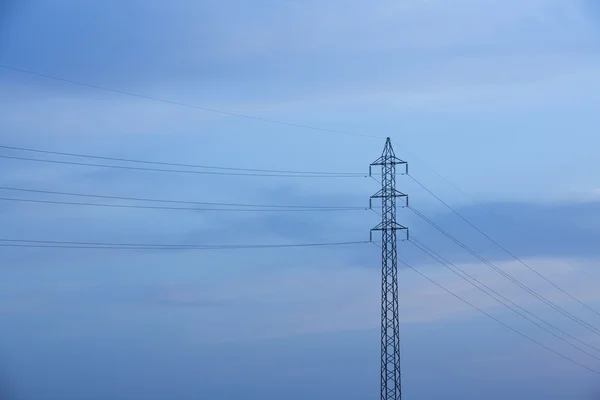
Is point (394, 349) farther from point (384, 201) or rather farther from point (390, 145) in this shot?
point (390, 145)

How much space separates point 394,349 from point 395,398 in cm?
345

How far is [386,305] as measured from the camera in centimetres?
7019

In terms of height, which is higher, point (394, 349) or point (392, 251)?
point (392, 251)

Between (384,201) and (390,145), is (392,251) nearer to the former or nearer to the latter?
(384,201)

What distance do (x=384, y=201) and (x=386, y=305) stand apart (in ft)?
26.1

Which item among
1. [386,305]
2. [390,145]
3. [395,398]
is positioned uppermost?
[390,145]

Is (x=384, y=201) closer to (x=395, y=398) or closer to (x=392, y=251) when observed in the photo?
(x=392, y=251)

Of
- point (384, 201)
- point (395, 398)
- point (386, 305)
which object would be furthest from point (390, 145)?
point (395, 398)

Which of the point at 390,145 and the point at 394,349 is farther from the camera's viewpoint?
the point at 390,145

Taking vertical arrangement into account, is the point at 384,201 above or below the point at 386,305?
above

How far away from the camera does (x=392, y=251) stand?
7169 centimetres

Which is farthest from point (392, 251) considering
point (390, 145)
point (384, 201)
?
point (390, 145)

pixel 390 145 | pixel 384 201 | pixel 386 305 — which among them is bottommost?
pixel 386 305

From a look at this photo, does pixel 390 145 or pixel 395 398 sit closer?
pixel 395 398
